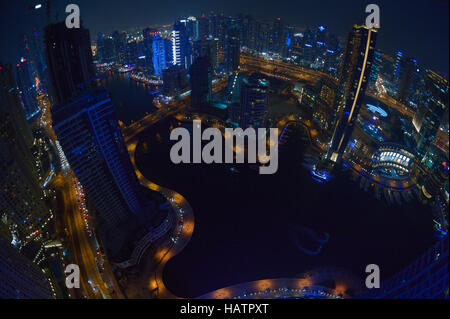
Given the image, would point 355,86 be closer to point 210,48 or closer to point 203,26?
point 210,48

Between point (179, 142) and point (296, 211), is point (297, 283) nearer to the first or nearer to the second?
point (296, 211)

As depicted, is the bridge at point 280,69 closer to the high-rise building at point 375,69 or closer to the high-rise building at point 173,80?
the high-rise building at point 375,69

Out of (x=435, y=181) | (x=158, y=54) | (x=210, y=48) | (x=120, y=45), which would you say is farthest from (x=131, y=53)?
(x=435, y=181)

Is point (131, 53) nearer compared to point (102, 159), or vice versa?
point (102, 159)

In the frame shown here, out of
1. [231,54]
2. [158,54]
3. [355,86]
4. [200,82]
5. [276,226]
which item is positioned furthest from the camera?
[158,54]

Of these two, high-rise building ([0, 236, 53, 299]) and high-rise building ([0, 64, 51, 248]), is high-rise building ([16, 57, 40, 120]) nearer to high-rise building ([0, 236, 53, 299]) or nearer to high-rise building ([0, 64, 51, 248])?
high-rise building ([0, 64, 51, 248])
